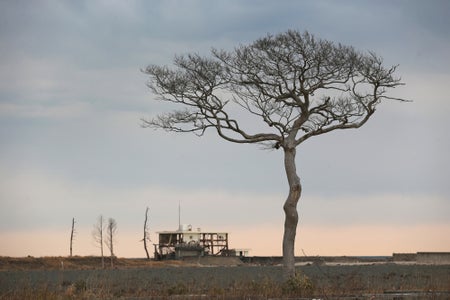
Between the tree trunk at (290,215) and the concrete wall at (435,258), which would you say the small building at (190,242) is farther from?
the tree trunk at (290,215)

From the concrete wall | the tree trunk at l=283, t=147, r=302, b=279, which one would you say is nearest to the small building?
the concrete wall

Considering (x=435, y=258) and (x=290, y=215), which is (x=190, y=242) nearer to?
(x=435, y=258)

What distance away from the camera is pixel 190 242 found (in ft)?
275

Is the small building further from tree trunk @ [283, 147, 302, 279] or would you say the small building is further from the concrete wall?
tree trunk @ [283, 147, 302, 279]

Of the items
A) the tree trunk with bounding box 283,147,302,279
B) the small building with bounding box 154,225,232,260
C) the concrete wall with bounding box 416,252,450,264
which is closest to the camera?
the tree trunk with bounding box 283,147,302,279

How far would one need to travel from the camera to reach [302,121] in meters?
31.4

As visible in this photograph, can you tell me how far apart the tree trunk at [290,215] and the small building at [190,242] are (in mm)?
51996

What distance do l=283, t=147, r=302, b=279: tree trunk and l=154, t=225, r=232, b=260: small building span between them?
2047 inches

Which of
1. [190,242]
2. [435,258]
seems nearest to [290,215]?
[435,258]

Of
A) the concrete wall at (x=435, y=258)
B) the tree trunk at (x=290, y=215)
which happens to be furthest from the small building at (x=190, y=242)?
the tree trunk at (x=290, y=215)

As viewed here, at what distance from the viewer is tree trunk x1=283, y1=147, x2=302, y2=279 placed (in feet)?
98.7

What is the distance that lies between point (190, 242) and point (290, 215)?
179ft

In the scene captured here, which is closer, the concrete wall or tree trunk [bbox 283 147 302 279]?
tree trunk [bbox 283 147 302 279]

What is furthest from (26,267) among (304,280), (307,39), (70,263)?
(304,280)
